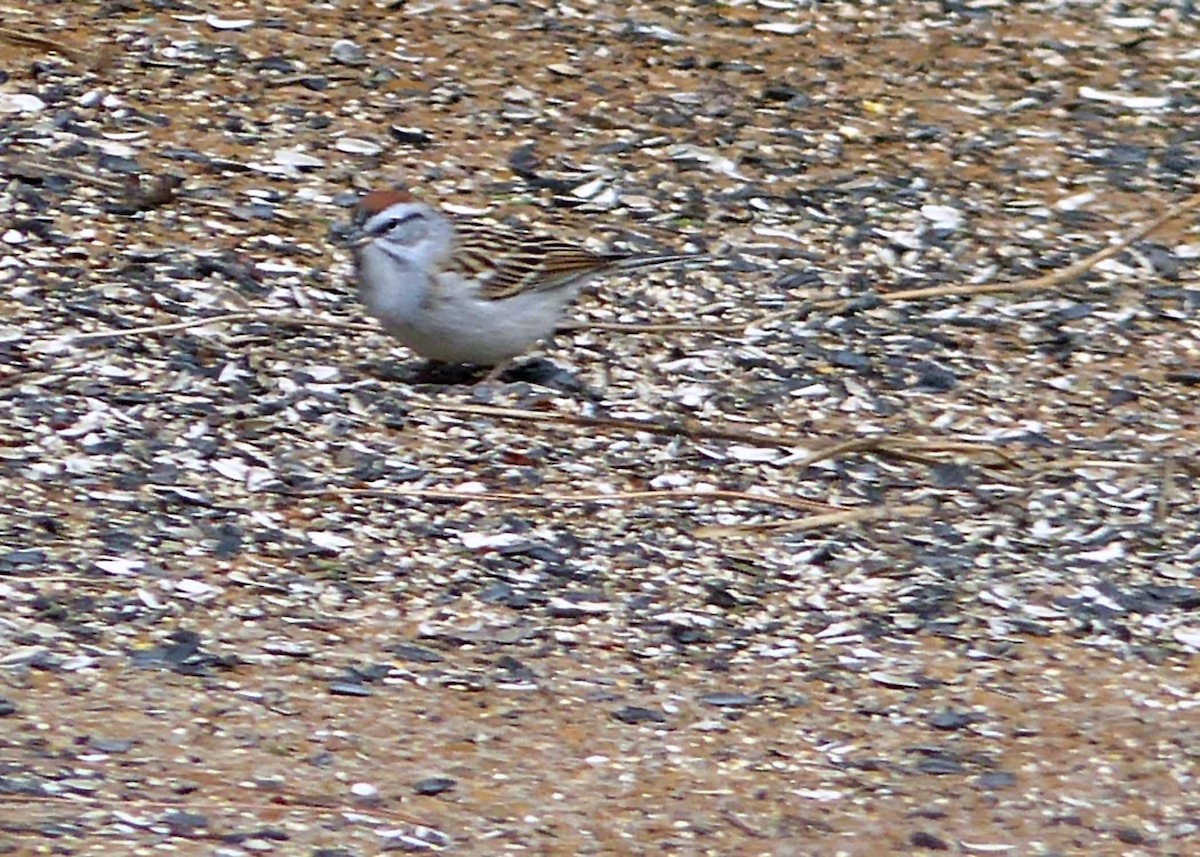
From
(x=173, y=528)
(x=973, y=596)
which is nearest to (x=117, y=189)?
(x=173, y=528)

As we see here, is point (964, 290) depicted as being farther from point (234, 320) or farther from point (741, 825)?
point (741, 825)

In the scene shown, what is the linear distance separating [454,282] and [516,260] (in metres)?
0.20

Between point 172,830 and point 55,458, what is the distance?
68.6 inches

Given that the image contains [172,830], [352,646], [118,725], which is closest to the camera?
[172,830]

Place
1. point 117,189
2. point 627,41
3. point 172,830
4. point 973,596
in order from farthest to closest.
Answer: point 627,41, point 117,189, point 973,596, point 172,830

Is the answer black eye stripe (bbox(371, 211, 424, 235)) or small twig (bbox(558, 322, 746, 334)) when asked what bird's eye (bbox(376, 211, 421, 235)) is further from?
small twig (bbox(558, 322, 746, 334))

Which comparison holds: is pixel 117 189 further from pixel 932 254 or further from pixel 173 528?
pixel 932 254

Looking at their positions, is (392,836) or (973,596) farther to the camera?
(973,596)

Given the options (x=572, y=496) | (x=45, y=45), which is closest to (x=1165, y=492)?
(x=572, y=496)

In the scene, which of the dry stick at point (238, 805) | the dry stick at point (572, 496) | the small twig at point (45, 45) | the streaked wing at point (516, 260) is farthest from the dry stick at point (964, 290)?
the dry stick at point (238, 805)

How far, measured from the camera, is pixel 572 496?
579 cm

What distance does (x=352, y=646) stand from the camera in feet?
16.6

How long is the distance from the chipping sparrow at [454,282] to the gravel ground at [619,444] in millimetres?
160

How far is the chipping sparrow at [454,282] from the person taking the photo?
243 inches
